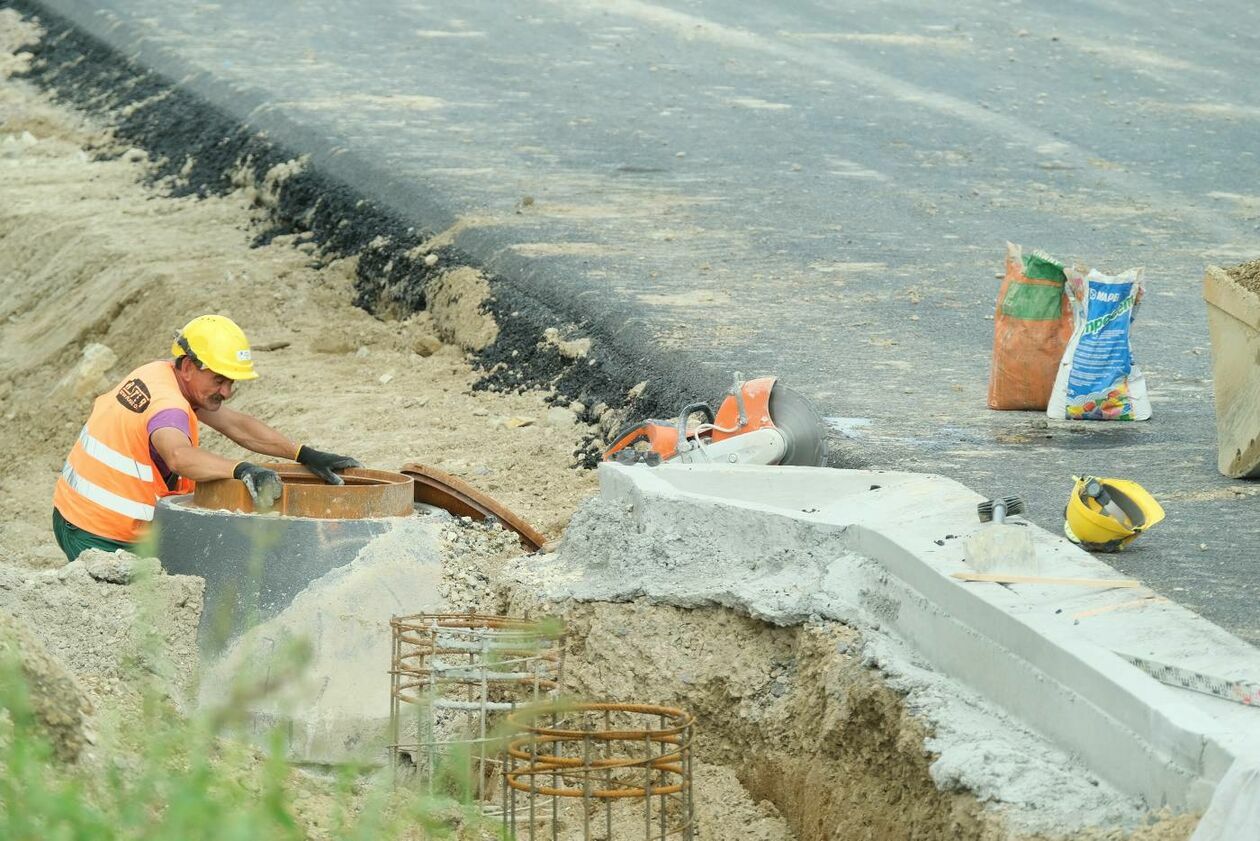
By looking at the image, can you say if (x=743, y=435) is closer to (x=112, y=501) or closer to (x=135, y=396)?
(x=135, y=396)

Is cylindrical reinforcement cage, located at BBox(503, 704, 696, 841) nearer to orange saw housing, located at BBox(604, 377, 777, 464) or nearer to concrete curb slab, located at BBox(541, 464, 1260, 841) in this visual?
concrete curb slab, located at BBox(541, 464, 1260, 841)

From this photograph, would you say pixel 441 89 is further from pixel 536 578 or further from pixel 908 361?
pixel 536 578

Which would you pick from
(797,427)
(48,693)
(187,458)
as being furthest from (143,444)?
(48,693)

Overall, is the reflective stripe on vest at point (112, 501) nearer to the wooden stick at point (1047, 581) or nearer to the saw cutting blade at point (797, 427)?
the saw cutting blade at point (797, 427)

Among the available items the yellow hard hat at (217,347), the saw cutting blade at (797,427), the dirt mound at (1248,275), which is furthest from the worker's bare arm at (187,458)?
the dirt mound at (1248,275)

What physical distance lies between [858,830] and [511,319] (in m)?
4.94

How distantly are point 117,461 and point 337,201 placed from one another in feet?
14.6

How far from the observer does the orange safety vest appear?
7.40m

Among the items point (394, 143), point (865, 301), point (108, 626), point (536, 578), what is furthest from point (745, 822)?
point (394, 143)

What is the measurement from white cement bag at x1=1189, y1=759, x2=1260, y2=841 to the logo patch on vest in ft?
16.3

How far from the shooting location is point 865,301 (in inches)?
358

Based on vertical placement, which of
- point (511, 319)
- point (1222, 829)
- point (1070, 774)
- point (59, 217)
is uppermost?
point (1222, 829)

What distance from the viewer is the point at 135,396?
24.3 ft

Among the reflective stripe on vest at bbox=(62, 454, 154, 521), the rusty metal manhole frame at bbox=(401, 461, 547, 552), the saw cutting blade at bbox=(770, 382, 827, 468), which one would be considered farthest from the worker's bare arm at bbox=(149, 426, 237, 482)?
the saw cutting blade at bbox=(770, 382, 827, 468)
